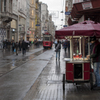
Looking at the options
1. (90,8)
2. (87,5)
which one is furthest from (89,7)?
(87,5)

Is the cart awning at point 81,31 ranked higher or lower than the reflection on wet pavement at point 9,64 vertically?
higher

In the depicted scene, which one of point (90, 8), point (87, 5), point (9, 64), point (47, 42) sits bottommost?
point (9, 64)

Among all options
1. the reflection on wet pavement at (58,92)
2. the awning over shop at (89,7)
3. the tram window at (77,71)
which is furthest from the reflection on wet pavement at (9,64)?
the awning over shop at (89,7)

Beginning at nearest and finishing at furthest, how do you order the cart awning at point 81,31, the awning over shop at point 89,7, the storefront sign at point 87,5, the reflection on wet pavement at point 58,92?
the reflection on wet pavement at point 58,92, the cart awning at point 81,31, the awning over shop at point 89,7, the storefront sign at point 87,5

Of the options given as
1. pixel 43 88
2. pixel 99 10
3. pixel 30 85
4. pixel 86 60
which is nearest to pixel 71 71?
pixel 86 60

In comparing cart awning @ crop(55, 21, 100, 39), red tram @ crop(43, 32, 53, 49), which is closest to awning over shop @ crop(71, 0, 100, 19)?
cart awning @ crop(55, 21, 100, 39)

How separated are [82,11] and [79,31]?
11265mm

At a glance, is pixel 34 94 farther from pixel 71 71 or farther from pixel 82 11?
pixel 82 11

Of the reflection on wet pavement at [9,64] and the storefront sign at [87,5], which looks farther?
the storefront sign at [87,5]

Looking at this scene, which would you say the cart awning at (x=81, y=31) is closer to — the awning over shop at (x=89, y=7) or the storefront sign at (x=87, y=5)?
the awning over shop at (x=89, y=7)

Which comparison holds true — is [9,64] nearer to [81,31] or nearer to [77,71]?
[77,71]

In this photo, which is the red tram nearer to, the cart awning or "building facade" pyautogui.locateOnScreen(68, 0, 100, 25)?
"building facade" pyautogui.locateOnScreen(68, 0, 100, 25)

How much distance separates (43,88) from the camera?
7.95m

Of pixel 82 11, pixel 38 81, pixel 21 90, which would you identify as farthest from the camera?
pixel 82 11
